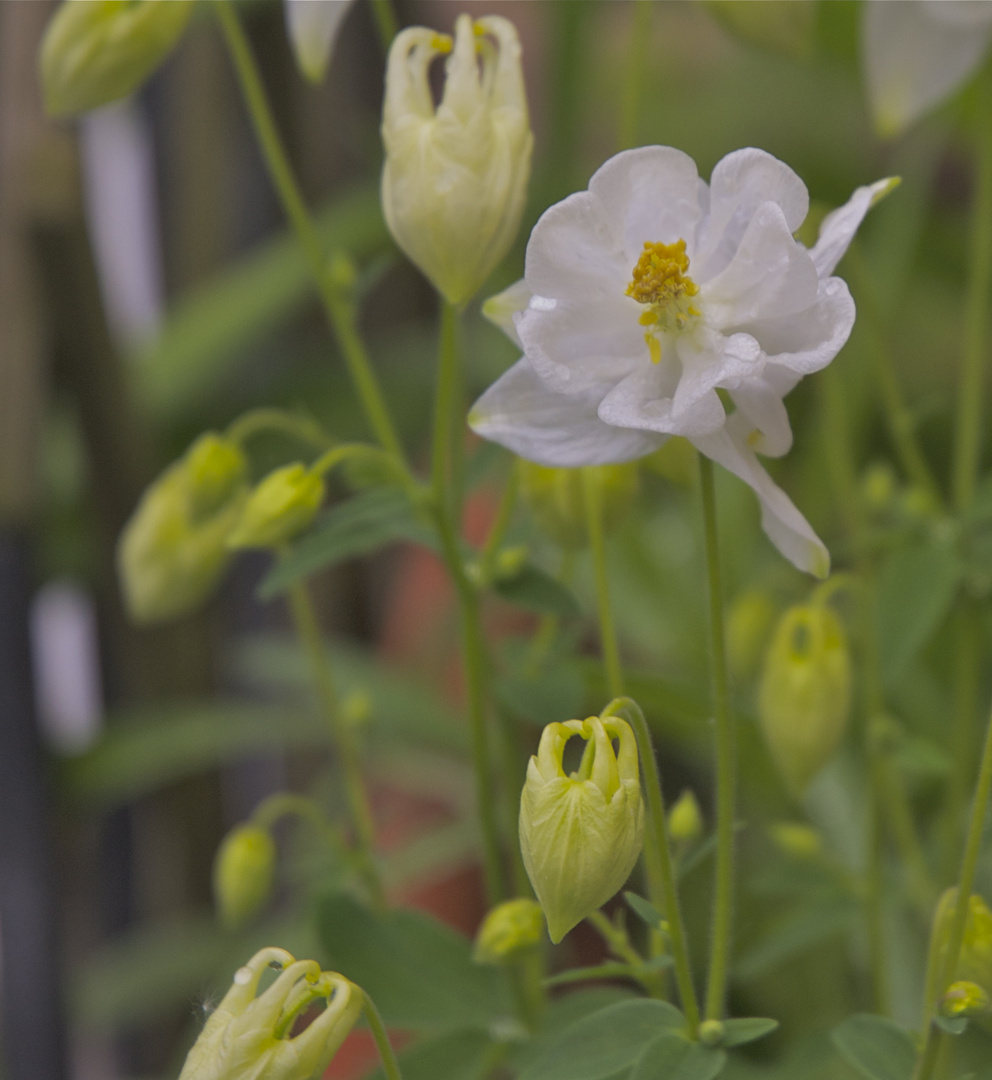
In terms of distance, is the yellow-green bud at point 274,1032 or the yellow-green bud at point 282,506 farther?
the yellow-green bud at point 282,506

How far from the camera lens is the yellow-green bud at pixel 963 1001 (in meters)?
0.30

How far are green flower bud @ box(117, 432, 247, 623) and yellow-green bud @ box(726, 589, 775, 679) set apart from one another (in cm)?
21

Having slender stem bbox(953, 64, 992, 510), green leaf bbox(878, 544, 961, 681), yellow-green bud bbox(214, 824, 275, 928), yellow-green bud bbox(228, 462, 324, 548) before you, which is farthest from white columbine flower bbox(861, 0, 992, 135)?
yellow-green bud bbox(214, 824, 275, 928)

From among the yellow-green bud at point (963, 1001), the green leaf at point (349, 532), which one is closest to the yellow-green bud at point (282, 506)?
the green leaf at point (349, 532)

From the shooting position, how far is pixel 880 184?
12.5 inches

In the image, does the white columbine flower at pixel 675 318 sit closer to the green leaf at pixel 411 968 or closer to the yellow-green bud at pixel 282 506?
the yellow-green bud at pixel 282 506

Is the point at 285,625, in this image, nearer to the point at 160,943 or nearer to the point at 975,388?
the point at 160,943

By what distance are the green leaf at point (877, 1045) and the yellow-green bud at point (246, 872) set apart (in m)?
0.26

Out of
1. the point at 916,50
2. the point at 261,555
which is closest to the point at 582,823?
the point at 916,50

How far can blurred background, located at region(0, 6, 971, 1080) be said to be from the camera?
77 cm

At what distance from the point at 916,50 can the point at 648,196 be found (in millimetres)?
230

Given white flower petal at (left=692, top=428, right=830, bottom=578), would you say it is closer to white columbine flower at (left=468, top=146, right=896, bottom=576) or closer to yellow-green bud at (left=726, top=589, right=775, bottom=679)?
white columbine flower at (left=468, top=146, right=896, bottom=576)

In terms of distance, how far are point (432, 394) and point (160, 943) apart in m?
0.51

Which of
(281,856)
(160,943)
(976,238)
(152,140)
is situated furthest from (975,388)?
(152,140)
